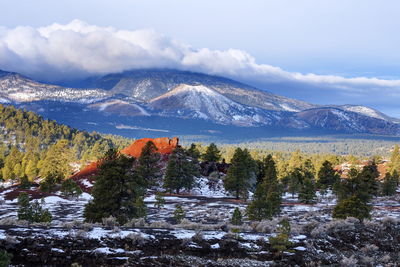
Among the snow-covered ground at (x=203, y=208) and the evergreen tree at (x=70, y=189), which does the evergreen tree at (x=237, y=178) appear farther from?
the evergreen tree at (x=70, y=189)

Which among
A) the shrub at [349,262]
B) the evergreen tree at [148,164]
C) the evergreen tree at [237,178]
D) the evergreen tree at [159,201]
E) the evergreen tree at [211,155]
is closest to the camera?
the shrub at [349,262]

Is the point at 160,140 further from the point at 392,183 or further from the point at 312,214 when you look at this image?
the point at 312,214

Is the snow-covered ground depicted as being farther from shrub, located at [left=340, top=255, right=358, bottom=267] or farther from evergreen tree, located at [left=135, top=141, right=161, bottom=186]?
shrub, located at [left=340, top=255, right=358, bottom=267]

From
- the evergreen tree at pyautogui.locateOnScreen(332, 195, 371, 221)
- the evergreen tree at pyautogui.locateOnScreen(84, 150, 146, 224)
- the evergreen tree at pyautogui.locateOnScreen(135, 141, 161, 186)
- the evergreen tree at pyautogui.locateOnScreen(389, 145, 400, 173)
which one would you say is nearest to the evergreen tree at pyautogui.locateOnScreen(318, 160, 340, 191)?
the evergreen tree at pyautogui.locateOnScreen(389, 145, 400, 173)

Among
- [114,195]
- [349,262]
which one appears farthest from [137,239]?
[114,195]

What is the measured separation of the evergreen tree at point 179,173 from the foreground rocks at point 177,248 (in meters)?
65.7

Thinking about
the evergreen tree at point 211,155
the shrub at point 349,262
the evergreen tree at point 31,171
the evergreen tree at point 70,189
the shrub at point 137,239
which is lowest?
the evergreen tree at point 31,171

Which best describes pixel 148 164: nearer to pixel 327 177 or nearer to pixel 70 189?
pixel 70 189

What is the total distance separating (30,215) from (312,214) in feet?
107

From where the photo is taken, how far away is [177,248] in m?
14.7

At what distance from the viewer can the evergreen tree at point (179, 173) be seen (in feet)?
274

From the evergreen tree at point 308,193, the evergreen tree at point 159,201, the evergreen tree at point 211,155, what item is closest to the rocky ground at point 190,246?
the evergreen tree at point 159,201

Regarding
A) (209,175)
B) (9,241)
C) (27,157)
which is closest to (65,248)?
(9,241)

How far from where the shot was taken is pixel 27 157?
470 feet
